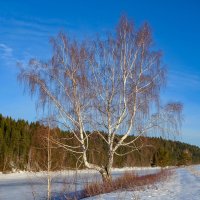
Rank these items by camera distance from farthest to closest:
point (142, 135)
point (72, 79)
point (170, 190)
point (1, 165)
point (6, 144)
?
point (6, 144) → point (1, 165) → point (142, 135) → point (72, 79) → point (170, 190)

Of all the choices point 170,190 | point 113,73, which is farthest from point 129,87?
point 170,190

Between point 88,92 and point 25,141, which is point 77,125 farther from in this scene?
point 25,141

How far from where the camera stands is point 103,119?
1591cm

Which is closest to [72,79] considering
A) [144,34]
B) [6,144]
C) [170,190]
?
[144,34]

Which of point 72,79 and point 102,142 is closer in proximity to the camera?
point 72,79

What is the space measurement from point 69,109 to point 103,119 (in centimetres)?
150

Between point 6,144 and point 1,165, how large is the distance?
188 inches

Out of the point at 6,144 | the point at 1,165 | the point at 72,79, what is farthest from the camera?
the point at 6,144

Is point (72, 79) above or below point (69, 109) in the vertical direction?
above

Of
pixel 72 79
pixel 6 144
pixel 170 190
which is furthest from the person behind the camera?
pixel 6 144

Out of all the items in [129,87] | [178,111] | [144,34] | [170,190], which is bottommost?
[170,190]

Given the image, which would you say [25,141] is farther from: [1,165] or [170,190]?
[170,190]

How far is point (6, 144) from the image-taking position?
49.8 m

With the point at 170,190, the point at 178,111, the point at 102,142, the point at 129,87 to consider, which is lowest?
Answer: the point at 170,190
